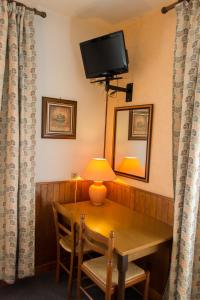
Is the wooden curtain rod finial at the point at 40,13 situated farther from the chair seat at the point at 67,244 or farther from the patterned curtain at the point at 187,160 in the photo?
the chair seat at the point at 67,244

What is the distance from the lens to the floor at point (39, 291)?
85.7 inches

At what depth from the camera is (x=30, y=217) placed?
7.48 ft

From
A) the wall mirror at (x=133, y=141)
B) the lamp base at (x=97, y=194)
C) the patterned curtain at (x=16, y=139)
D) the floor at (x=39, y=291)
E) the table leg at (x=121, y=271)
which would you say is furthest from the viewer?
the lamp base at (x=97, y=194)

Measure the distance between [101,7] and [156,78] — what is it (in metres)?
0.86

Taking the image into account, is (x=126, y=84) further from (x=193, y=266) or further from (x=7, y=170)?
(x=193, y=266)

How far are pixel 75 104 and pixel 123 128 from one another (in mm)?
570

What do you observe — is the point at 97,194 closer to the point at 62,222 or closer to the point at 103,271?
the point at 62,222

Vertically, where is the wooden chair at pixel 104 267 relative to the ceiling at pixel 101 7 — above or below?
below

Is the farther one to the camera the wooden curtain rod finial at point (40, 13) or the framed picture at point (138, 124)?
the framed picture at point (138, 124)

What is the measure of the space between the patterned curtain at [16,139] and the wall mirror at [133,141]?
92cm

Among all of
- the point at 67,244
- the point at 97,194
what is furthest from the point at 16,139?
the point at 67,244

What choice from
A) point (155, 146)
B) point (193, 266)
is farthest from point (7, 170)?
point (193, 266)

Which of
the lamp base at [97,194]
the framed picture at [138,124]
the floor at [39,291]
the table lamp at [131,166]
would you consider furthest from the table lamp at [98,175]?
the floor at [39,291]

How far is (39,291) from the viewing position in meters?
2.25
